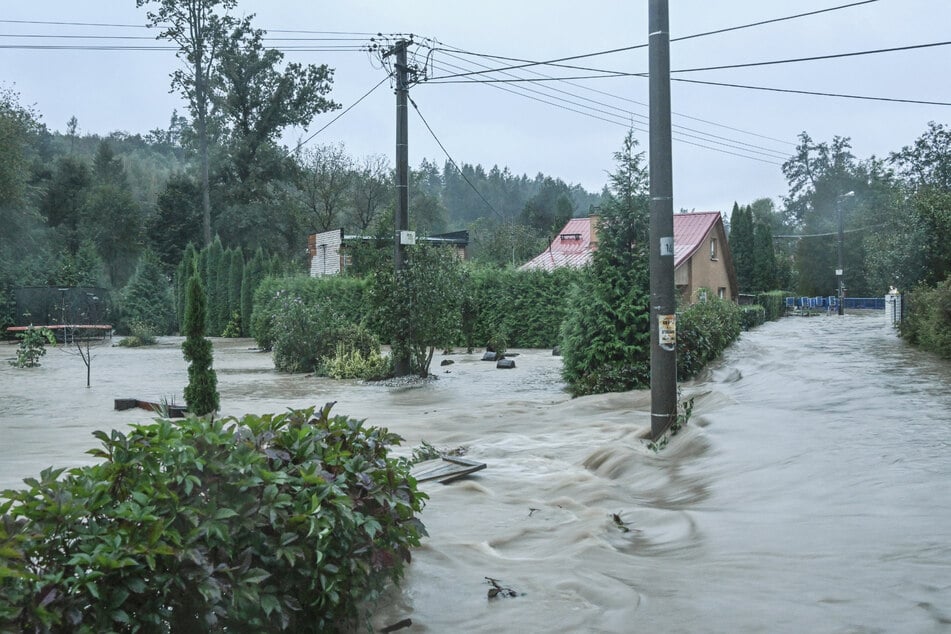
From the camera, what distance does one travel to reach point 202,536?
3.39 m

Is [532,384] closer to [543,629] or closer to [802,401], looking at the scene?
[802,401]

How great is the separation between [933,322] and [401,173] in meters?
11.8

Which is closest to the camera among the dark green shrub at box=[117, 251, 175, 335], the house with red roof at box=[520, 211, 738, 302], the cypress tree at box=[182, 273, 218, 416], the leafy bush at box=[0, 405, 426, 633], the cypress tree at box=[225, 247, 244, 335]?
the leafy bush at box=[0, 405, 426, 633]

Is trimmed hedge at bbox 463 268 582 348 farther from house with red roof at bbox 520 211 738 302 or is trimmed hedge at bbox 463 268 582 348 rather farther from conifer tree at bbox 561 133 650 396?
conifer tree at bbox 561 133 650 396

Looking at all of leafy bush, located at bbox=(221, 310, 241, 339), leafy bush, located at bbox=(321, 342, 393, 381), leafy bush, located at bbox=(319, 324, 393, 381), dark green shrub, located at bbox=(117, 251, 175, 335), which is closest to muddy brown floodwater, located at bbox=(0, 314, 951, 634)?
leafy bush, located at bbox=(321, 342, 393, 381)

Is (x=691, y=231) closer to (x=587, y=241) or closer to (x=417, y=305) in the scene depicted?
(x=587, y=241)

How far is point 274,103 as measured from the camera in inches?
1975

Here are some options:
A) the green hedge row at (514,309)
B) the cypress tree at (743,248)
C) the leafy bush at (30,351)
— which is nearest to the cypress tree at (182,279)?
the green hedge row at (514,309)

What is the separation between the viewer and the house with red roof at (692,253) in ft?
132

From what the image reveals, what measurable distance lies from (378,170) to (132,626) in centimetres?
5471

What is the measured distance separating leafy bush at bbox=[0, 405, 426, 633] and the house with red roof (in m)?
33.9

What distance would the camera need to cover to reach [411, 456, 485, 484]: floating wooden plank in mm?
8156

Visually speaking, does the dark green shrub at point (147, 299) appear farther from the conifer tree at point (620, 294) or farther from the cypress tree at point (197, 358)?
the conifer tree at point (620, 294)

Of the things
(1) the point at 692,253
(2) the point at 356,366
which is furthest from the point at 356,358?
(1) the point at 692,253
